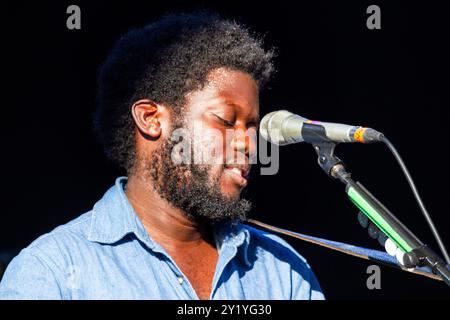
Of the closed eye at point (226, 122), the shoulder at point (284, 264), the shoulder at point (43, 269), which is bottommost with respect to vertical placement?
the shoulder at point (284, 264)

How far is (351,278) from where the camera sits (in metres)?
4.13

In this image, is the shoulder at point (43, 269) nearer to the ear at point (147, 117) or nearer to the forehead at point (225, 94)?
the ear at point (147, 117)

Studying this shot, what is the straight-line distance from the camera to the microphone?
1941mm

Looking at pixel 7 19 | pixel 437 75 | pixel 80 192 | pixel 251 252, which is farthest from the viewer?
pixel 437 75

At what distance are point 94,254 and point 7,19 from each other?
1.64 meters


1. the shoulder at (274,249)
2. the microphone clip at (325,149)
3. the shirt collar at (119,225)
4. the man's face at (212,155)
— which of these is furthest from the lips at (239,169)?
the microphone clip at (325,149)

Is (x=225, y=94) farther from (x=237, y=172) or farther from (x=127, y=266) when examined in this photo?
(x=127, y=266)

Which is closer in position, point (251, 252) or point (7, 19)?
point (251, 252)

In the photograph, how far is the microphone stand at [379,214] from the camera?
1848 mm

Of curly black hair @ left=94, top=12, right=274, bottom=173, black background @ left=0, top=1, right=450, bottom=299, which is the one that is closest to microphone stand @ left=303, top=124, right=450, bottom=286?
curly black hair @ left=94, top=12, right=274, bottom=173

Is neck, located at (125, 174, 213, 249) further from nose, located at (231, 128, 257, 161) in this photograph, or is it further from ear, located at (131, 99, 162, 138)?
nose, located at (231, 128, 257, 161)
